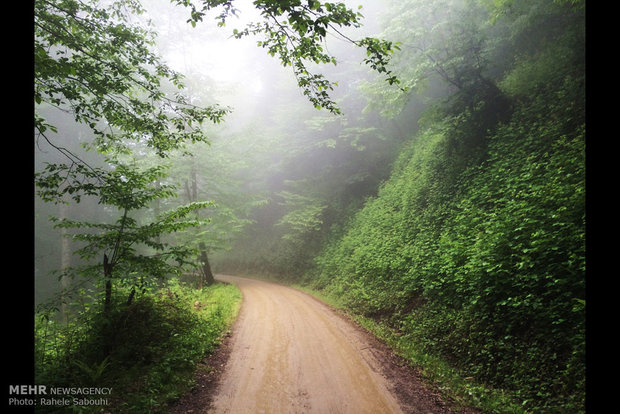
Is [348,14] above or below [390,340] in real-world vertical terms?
above

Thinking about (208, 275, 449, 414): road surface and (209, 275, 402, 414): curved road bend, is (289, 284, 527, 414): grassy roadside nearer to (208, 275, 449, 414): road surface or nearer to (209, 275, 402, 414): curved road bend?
(208, 275, 449, 414): road surface

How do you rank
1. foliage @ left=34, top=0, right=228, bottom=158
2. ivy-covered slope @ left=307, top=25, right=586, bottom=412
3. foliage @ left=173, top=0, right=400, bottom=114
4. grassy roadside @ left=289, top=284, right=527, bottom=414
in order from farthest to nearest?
foliage @ left=34, top=0, right=228, bottom=158
ivy-covered slope @ left=307, top=25, right=586, bottom=412
grassy roadside @ left=289, top=284, right=527, bottom=414
foliage @ left=173, top=0, right=400, bottom=114

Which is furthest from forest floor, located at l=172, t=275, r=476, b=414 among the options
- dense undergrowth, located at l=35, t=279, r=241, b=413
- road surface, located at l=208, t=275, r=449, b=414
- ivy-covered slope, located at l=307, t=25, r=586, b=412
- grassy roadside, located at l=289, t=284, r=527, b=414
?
ivy-covered slope, located at l=307, t=25, r=586, b=412

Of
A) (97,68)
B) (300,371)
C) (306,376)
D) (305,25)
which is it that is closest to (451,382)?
(306,376)

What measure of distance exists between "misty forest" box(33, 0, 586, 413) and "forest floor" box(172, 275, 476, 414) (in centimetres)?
36

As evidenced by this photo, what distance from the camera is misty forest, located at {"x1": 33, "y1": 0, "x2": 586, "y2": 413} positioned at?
447cm

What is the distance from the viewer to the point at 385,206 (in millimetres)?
14625
